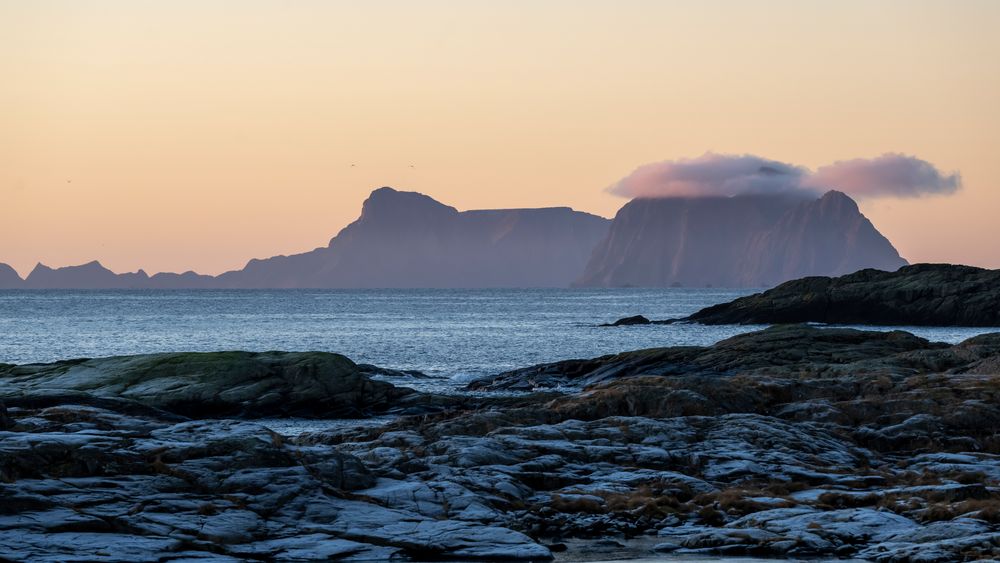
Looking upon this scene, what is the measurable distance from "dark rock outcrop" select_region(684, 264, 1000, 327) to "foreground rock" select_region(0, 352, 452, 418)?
9070 centimetres

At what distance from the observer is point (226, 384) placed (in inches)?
1941

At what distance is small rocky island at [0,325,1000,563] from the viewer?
2103 centimetres

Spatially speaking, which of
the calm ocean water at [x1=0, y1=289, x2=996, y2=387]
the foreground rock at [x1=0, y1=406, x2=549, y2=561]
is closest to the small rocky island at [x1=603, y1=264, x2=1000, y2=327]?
the calm ocean water at [x1=0, y1=289, x2=996, y2=387]

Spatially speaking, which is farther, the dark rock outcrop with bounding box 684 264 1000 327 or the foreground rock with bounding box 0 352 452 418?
the dark rock outcrop with bounding box 684 264 1000 327

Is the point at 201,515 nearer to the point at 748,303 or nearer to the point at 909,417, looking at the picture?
the point at 909,417

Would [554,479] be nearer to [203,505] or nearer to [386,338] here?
[203,505]

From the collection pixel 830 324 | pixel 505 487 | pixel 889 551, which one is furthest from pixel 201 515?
pixel 830 324

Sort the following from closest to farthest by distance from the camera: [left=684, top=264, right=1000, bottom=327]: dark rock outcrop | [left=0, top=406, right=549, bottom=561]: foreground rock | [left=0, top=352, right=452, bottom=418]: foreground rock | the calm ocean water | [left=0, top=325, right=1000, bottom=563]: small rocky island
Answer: [left=0, top=406, right=549, bottom=561]: foreground rock < [left=0, top=325, right=1000, bottom=563]: small rocky island < [left=0, top=352, right=452, bottom=418]: foreground rock < the calm ocean water < [left=684, top=264, right=1000, bottom=327]: dark rock outcrop

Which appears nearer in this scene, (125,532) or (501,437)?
(125,532)

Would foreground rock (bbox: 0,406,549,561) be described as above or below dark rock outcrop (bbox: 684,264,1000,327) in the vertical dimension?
below

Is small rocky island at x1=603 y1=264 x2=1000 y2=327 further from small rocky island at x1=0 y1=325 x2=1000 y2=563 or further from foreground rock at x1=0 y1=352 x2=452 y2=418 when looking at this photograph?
foreground rock at x1=0 y1=352 x2=452 y2=418

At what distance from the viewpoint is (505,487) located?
25.5 m

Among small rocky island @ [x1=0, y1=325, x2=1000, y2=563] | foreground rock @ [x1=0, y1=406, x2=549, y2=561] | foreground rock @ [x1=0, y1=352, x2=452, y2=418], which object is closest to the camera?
foreground rock @ [x1=0, y1=406, x2=549, y2=561]

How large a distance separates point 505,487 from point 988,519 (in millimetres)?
10278
